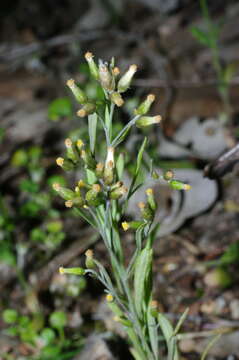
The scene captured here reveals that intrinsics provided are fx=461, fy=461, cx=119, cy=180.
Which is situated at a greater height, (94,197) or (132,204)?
(94,197)

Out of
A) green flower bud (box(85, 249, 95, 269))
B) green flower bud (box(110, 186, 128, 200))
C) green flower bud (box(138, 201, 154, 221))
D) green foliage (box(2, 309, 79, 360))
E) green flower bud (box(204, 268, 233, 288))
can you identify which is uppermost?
green flower bud (box(110, 186, 128, 200))

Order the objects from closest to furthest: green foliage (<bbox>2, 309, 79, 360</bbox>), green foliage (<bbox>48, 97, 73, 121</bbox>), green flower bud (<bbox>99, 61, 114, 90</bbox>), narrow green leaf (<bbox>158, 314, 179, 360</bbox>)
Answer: green flower bud (<bbox>99, 61, 114, 90</bbox>), narrow green leaf (<bbox>158, 314, 179, 360</bbox>), green foliage (<bbox>2, 309, 79, 360</bbox>), green foliage (<bbox>48, 97, 73, 121</bbox>)

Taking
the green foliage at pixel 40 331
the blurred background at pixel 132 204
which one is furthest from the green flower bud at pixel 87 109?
the green foliage at pixel 40 331

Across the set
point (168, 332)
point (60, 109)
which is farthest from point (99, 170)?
point (60, 109)

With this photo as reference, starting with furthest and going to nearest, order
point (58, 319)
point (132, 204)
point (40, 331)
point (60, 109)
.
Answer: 1. point (60, 109)
2. point (132, 204)
3. point (40, 331)
4. point (58, 319)

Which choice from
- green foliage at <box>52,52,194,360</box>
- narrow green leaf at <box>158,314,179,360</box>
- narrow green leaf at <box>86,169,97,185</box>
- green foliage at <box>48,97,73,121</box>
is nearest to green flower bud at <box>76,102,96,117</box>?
green foliage at <box>52,52,194,360</box>

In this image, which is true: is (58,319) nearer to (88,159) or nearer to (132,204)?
(132,204)

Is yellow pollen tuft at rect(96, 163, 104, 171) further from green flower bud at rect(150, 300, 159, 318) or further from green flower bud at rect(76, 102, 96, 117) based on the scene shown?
green flower bud at rect(150, 300, 159, 318)
